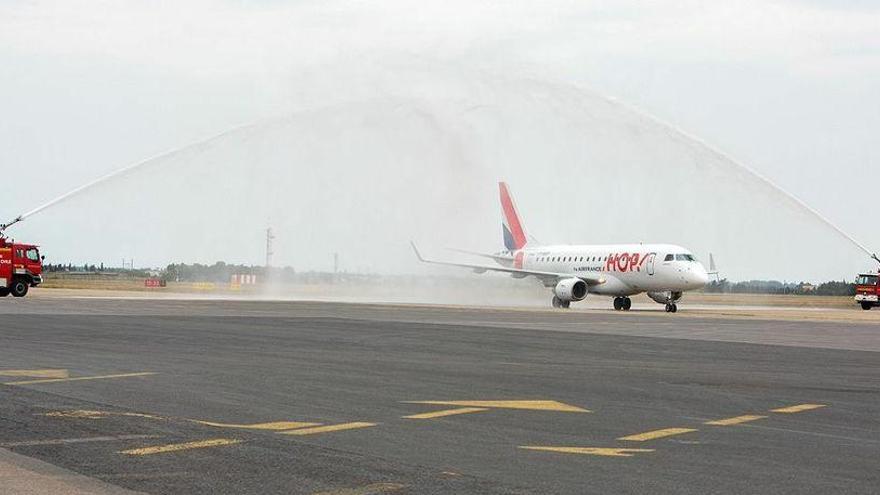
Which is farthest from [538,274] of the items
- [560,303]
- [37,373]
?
[37,373]

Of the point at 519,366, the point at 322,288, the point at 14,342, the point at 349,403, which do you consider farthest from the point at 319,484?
the point at 322,288

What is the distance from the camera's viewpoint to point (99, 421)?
42.3ft

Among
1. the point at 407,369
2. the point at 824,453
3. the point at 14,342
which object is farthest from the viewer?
the point at 14,342

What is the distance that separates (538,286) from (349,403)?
66221mm

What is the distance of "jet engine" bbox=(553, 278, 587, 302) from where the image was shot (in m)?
67.9

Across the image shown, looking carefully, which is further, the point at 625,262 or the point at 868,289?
the point at 868,289

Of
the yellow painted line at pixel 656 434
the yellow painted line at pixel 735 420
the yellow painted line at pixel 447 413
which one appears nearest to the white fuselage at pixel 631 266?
the yellow painted line at pixel 735 420

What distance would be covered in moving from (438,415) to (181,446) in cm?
373

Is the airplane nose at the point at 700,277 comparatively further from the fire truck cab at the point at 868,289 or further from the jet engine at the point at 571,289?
the fire truck cab at the point at 868,289

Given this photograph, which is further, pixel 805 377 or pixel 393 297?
pixel 393 297

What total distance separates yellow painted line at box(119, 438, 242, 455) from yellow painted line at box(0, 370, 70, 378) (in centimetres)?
759

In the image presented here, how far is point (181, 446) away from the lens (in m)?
11.2

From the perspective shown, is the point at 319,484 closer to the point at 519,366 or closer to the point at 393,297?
the point at 519,366

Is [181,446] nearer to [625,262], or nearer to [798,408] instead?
[798,408]
